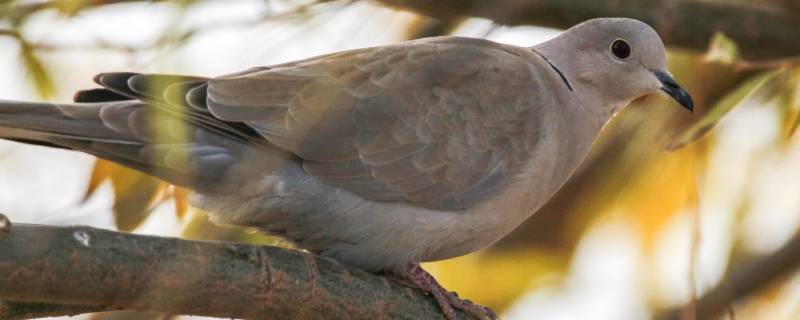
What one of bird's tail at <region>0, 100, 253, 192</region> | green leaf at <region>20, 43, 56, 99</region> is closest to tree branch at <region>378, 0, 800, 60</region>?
bird's tail at <region>0, 100, 253, 192</region>

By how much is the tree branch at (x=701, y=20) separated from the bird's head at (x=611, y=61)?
0.06 metres

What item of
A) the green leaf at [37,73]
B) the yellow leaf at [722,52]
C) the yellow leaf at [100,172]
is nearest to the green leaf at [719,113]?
the yellow leaf at [722,52]

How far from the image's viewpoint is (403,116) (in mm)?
3594

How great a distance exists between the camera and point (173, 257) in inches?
103

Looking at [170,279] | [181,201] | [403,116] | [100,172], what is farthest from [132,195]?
[403,116]

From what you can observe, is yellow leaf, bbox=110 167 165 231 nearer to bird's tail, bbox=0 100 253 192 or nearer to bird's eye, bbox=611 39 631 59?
bird's tail, bbox=0 100 253 192

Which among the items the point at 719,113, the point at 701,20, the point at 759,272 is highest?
the point at 701,20

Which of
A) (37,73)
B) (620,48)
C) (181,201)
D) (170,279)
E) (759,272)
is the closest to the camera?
(37,73)

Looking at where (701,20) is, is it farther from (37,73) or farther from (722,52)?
(37,73)

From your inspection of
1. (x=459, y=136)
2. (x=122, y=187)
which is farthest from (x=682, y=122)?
(x=122, y=187)

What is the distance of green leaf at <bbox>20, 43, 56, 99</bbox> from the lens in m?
2.22

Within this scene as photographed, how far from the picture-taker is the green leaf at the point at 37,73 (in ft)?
7.28

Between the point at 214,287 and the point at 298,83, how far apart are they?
87 cm

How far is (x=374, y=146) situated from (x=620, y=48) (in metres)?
0.99
